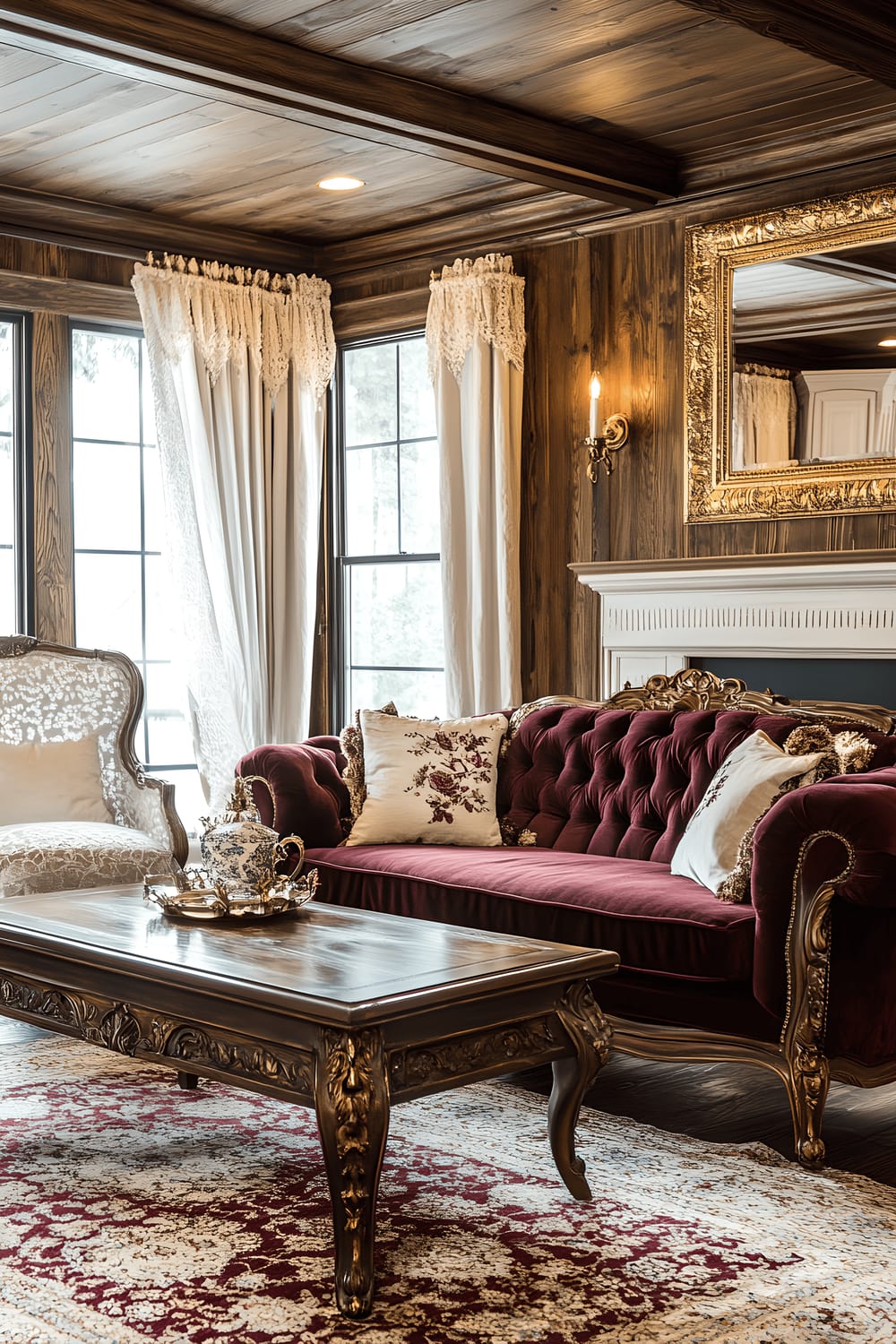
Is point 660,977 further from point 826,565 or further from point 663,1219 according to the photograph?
point 826,565

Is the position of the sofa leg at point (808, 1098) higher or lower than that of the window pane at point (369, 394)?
lower

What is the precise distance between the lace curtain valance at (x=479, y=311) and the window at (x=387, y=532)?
0.33m

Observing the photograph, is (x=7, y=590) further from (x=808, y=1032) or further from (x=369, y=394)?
(x=808, y=1032)

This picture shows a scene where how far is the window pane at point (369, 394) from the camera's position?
20.3 ft

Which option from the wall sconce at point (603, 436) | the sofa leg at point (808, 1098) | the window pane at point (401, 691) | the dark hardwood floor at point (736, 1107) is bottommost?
the dark hardwood floor at point (736, 1107)

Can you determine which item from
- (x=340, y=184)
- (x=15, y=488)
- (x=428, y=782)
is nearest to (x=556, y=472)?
(x=340, y=184)

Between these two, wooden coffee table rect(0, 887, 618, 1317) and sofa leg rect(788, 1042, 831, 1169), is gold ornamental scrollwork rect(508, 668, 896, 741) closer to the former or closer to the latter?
sofa leg rect(788, 1042, 831, 1169)

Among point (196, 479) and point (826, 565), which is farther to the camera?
point (196, 479)

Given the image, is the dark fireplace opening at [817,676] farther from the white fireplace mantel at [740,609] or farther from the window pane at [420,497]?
the window pane at [420,497]

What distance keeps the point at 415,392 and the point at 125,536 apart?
4.29 ft

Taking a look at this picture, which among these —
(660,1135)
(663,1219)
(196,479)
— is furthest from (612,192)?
(663,1219)

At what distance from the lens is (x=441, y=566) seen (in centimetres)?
571

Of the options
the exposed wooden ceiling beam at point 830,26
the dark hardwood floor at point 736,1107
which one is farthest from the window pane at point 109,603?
the exposed wooden ceiling beam at point 830,26

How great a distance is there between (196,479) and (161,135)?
4.73ft
